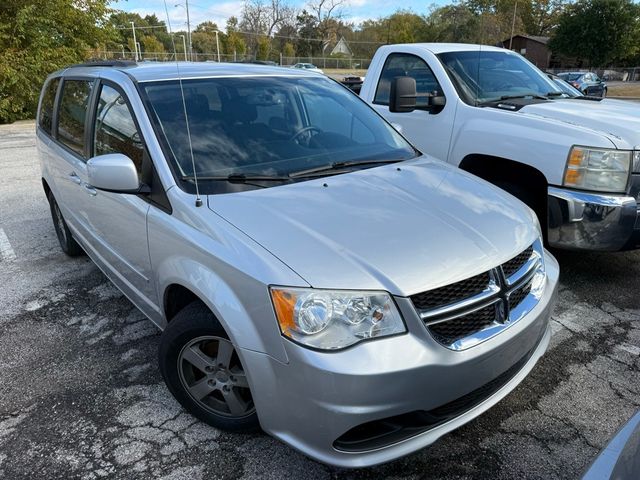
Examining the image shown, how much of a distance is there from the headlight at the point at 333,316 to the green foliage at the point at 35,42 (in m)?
16.2

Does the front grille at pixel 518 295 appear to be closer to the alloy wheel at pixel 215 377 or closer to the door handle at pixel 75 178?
the alloy wheel at pixel 215 377

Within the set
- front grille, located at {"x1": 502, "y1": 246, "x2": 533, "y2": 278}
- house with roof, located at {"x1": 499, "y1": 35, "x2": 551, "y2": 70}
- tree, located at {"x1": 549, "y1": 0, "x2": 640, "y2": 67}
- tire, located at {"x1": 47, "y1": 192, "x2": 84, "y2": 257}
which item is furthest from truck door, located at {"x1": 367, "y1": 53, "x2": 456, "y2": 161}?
house with roof, located at {"x1": 499, "y1": 35, "x2": 551, "y2": 70}

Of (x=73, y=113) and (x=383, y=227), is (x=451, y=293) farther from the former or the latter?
(x=73, y=113)

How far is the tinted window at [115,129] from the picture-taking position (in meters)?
2.80

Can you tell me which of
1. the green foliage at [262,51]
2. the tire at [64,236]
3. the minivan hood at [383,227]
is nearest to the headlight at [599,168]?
the minivan hood at [383,227]

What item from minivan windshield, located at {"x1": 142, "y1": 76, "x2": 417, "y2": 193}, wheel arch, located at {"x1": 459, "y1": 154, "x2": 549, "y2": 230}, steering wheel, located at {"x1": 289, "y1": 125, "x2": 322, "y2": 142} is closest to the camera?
minivan windshield, located at {"x1": 142, "y1": 76, "x2": 417, "y2": 193}

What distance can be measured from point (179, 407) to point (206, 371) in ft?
1.51

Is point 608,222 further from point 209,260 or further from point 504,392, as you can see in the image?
point 209,260

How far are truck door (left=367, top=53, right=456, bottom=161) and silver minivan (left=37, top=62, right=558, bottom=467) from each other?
4.37 ft

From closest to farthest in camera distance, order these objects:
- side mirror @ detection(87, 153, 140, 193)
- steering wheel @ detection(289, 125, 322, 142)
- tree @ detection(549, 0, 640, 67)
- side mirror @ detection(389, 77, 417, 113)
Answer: side mirror @ detection(87, 153, 140, 193) → steering wheel @ detection(289, 125, 322, 142) → side mirror @ detection(389, 77, 417, 113) → tree @ detection(549, 0, 640, 67)

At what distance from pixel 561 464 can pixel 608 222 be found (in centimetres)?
197

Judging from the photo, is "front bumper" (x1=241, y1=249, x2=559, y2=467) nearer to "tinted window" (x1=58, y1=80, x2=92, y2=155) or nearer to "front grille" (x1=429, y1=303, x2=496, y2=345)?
"front grille" (x1=429, y1=303, x2=496, y2=345)

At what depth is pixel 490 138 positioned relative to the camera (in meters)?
4.19

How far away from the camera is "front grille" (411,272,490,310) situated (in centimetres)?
195
